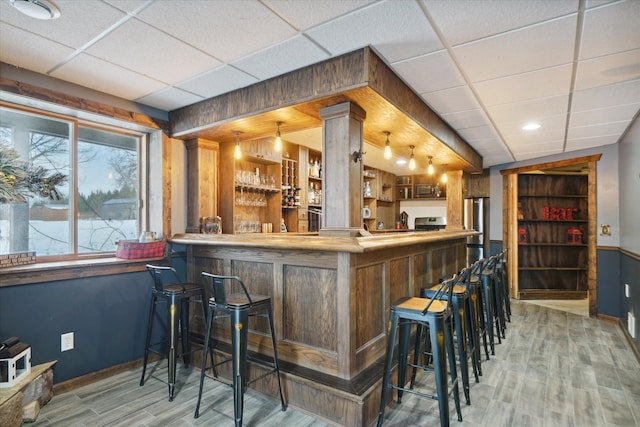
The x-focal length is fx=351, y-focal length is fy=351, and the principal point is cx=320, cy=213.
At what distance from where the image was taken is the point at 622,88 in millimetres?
2854

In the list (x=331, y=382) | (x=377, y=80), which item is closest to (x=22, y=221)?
(x=331, y=382)

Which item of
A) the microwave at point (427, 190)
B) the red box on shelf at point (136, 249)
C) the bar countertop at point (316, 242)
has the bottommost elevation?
the red box on shelf at point (136, 249)

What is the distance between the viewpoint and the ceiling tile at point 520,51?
205 centimetres

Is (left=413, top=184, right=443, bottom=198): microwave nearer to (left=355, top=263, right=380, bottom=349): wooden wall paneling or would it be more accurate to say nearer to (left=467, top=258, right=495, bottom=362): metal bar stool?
(left=467, top=258, right=495, bottom=362): metal bar stool

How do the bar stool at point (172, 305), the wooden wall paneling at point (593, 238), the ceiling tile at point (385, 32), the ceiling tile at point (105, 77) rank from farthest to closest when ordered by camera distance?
the wooden wall paneling at point (593, 238) < the bar stool at point (172, 305) < the ceiling tile at point (105, 77) < the ceiling tile at point (385, 32)

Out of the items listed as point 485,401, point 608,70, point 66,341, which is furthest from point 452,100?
point 66,341

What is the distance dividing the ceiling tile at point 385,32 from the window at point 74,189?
241 centimetres

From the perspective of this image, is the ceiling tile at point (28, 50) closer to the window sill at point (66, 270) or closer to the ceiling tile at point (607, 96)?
the window sill at point (66, 270)

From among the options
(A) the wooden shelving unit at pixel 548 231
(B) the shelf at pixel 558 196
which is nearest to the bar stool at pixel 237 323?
(A) the wooden shelving unit at pixel 548 231

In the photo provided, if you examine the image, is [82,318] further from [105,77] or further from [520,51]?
[520,51]

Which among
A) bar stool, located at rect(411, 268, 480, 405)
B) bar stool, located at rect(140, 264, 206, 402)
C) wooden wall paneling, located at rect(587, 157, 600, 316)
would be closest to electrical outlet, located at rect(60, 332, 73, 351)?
bar stool, located at rect(140, 264, 206, 402)

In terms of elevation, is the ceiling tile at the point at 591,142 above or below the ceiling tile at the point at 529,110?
below

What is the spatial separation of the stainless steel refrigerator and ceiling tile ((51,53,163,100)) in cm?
603

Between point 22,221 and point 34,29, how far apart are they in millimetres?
1542
